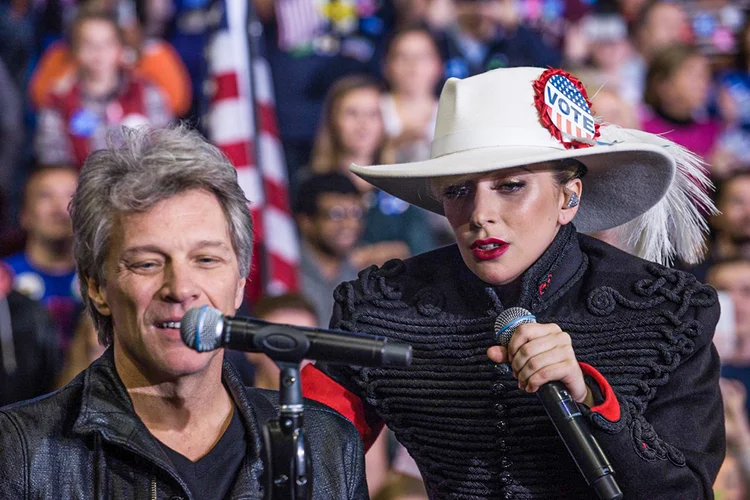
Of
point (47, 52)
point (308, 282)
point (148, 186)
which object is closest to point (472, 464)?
point (148, 186)

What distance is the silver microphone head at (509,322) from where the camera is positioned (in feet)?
7.59

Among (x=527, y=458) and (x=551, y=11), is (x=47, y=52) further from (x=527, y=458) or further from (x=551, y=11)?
(x=527, y=458)

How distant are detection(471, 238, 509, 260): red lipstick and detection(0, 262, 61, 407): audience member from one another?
2857 mm

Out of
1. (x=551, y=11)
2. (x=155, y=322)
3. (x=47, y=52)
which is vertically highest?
(x=551, y=11)

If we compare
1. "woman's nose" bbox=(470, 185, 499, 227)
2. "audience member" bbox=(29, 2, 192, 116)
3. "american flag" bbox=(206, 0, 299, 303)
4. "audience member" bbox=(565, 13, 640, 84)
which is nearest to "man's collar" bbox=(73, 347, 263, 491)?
"woman's nose" bbox=(470, 185, 499, 227)

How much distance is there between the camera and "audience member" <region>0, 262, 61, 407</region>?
4.89 metres

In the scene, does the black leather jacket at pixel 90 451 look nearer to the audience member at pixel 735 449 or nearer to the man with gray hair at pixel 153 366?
the man with gray hair at pixel 153 366

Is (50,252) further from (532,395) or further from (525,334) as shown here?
(525,334)

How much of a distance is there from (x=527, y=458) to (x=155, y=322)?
94 cm

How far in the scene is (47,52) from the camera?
6605 millimetres

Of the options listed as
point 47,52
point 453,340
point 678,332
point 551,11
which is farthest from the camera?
point 551,11

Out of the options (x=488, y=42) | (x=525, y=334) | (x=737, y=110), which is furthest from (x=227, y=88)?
(x=525, y=334)

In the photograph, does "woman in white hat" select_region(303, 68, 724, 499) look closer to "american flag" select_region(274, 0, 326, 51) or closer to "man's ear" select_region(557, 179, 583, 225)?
"man's ear" select_region(557, 179, 583, 225)

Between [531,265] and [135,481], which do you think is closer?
[135,481]
